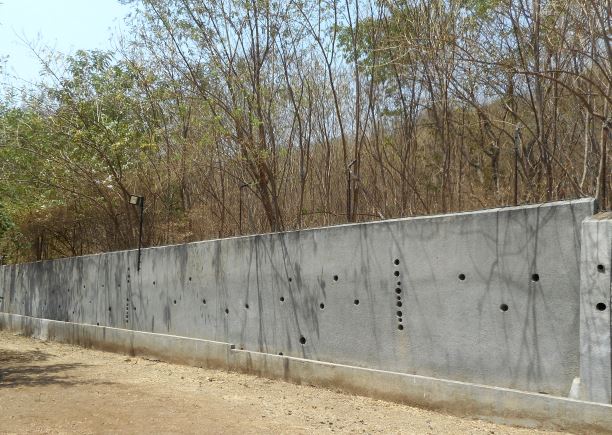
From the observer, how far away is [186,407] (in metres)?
7.79

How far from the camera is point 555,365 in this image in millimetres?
6324

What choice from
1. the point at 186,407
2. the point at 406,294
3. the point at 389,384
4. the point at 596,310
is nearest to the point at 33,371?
the point at 186,407

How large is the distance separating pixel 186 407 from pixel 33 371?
447cm

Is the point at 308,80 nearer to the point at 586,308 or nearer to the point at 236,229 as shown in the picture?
the point at 236,229

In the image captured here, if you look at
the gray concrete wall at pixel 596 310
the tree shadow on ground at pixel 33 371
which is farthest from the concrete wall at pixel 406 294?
the tree shadow on ground at pixel 33 371

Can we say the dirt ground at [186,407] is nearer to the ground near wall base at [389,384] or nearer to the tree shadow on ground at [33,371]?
the tree shadow on ground at [33,371]

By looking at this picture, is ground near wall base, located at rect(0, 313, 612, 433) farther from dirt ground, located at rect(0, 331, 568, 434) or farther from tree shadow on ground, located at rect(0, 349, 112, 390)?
tree shadow on ground, located at rect(0, 349, 112, 390)

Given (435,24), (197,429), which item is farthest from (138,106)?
(197,429)

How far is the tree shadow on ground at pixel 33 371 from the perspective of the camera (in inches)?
385

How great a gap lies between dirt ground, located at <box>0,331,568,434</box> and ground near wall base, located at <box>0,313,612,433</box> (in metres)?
0.14

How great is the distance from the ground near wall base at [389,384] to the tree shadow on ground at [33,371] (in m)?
1.35

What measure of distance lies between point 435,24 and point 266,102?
410cm

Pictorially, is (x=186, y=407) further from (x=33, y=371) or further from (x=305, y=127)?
(x=305, y=127)

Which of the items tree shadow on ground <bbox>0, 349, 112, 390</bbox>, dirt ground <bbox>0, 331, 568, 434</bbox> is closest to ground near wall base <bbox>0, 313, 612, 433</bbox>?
dirt ground <bbox>0, 331, 568, 434</bbox>
